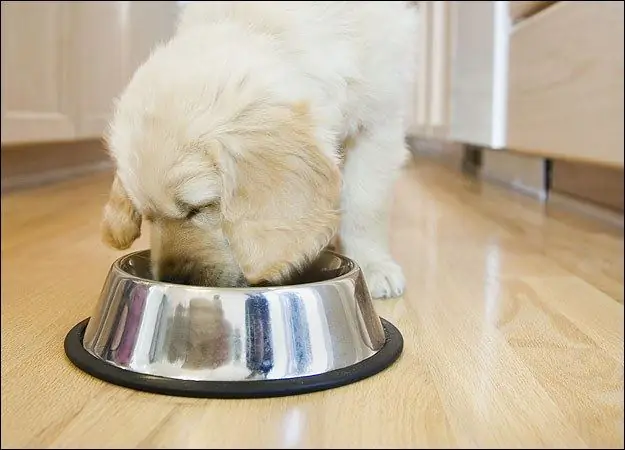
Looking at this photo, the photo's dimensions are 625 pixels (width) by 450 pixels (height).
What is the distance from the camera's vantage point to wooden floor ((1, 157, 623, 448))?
0.83 meters

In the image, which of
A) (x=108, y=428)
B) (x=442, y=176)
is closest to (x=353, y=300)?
(x=108, y=428)

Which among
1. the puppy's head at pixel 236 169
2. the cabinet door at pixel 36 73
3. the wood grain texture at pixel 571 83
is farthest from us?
the cabinet door at pixel 36 73

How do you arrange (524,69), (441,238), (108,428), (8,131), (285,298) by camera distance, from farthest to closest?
(524,69) < (8,131) < (441,238) < (285,298) < (108,428)

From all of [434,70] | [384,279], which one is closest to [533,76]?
[384,279]

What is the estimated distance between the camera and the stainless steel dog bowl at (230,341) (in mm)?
947

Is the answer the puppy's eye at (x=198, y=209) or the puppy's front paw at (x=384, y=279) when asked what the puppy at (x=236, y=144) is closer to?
the puppy's eye at (x=198, y=209)

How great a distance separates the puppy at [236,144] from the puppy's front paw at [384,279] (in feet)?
0.95

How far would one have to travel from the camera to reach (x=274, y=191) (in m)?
1.10

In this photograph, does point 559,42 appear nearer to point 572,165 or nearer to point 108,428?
point 572,165

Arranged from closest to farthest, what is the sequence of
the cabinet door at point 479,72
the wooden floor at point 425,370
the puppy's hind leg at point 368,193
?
the wooden floor at point 425,370
the puppy's hind leg at point 368,193
the cabinet door at point 479,72

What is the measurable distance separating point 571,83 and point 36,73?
1990 mm

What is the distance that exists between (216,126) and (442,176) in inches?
143

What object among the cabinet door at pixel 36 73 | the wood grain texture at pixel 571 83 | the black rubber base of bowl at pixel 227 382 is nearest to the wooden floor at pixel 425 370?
the black rubber base of bowl at pixel 227 382

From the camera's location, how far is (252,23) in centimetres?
132
